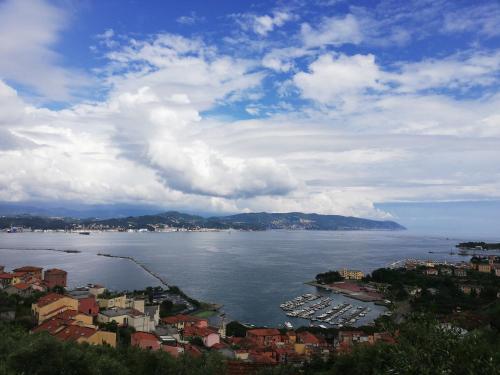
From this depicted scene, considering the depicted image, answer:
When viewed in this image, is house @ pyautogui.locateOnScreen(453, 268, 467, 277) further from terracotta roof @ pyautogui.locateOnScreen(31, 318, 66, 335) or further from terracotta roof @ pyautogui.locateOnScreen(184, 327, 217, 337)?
terracotta roof @ pyautogui.locateOnScreen(31, 318, 66, 335)

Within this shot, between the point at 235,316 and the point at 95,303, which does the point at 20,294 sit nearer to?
the point at 95,303

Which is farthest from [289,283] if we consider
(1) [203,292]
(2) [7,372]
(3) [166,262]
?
(2) [7,372]

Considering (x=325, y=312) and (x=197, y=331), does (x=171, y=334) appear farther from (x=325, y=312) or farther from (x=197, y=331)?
(x=325, y=312)

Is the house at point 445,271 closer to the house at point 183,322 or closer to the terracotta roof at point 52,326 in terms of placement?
the house at point 183,322

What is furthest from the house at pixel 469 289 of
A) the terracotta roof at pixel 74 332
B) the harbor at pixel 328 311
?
the terracotta roof at pixel 74 332

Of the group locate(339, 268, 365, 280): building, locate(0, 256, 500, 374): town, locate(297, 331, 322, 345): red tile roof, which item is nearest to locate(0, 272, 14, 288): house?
locate(0, 256, 500, 374): town

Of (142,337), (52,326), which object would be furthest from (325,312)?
(52,326)
